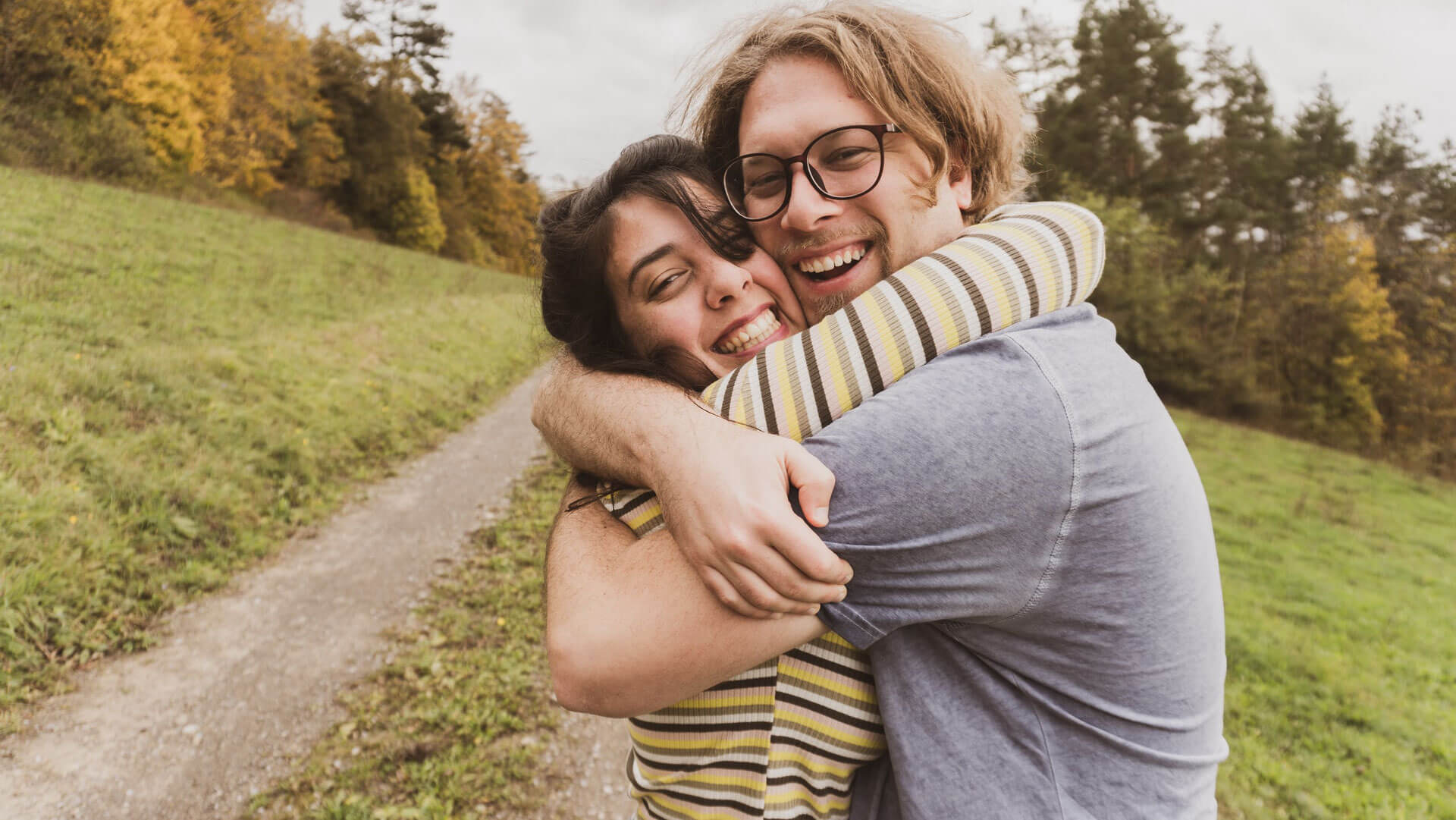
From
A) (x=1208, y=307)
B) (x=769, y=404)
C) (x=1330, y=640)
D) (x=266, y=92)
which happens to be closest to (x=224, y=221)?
(x=266, y=92)

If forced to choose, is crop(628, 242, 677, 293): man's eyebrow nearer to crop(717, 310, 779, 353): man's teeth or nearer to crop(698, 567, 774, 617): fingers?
crop(717, 310, 779, 353): man's teeth

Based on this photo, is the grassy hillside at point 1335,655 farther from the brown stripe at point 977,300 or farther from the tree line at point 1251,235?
the tree line at point 1251,235

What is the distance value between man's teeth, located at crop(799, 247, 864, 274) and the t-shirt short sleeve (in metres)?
0.96

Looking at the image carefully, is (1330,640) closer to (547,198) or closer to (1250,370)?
(547,198)

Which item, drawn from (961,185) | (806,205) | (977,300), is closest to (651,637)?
(977,300)

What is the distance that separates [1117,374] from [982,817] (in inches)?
29.5

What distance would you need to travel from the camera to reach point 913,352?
1.25 metres

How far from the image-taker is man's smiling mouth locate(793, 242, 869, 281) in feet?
6.65

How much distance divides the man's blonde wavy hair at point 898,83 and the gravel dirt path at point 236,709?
11.5ft

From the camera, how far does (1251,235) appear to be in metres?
32.6

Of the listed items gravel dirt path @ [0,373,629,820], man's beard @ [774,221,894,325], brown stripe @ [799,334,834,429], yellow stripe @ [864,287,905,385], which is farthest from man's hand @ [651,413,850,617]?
gravel dirt path @ [0,373,629,820]

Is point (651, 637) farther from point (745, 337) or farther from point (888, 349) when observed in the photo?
point (745, 337)

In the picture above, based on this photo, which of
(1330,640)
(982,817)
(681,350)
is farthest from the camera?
(1330,640)

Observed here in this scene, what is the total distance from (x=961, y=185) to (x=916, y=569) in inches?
62.8
